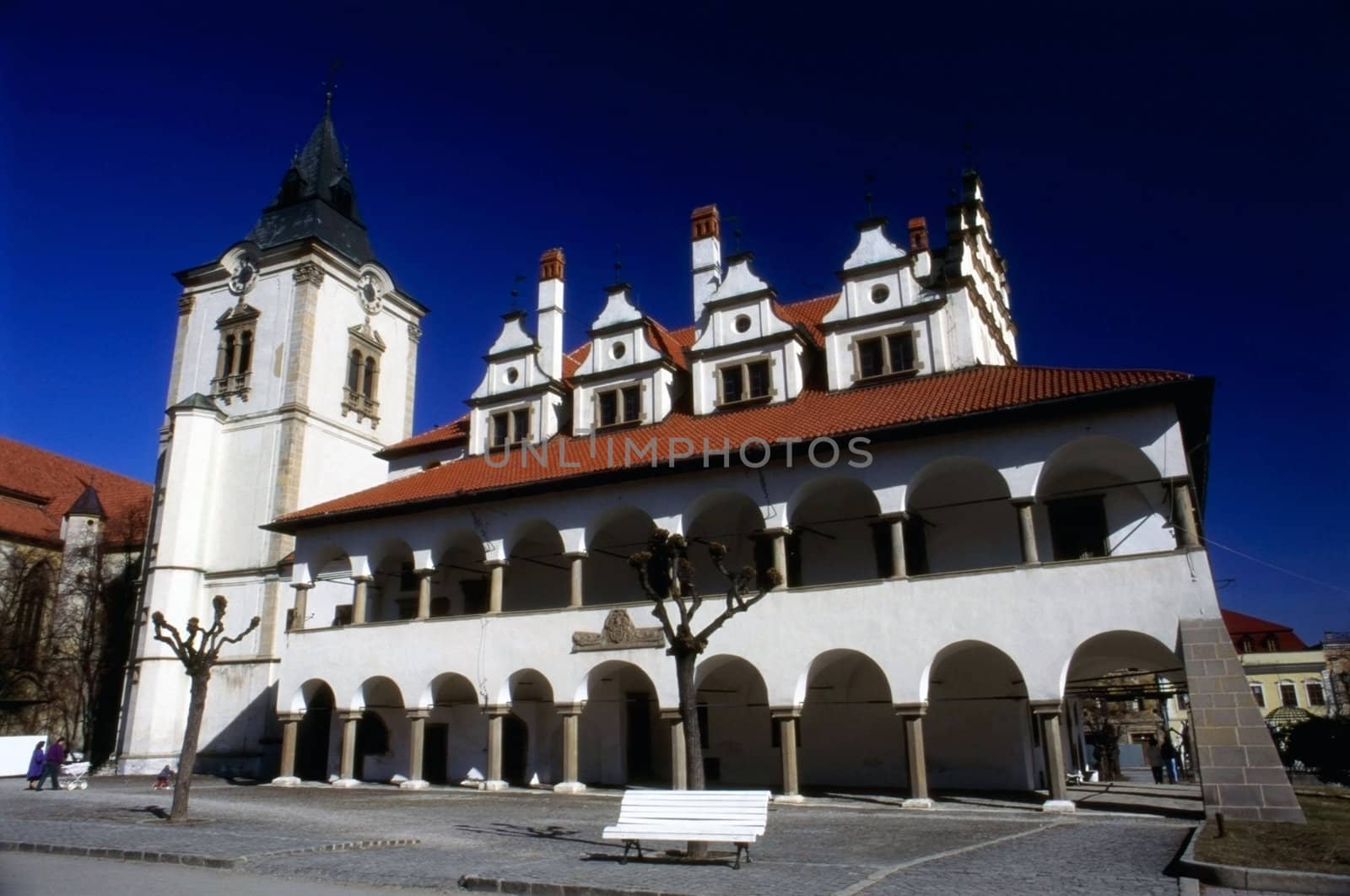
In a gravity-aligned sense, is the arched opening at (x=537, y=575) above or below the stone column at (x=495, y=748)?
above

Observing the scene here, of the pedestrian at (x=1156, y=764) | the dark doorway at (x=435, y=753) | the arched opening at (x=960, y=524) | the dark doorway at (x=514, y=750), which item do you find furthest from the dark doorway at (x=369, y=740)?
the pedestrian at (x=1156, y=764)

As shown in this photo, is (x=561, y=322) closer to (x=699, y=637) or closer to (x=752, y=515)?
(x=752, y=515)

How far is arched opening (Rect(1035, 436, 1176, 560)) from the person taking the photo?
2084cm

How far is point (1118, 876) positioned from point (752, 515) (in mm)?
15105

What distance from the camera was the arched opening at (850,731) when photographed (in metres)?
22.9

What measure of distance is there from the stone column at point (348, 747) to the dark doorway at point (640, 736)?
712cm

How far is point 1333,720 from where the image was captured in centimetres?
2820

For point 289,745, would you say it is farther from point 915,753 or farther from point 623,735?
point 915,753

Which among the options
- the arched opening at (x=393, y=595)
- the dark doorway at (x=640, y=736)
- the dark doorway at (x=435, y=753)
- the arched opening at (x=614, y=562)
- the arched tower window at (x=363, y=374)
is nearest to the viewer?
the dark doorway at (x=640, y=736)

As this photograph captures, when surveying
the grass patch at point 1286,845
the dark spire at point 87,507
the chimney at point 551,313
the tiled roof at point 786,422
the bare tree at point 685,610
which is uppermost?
the chimney at point 551,313

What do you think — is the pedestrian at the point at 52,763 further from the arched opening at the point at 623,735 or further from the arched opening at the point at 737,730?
the arched opening at the point at 737,730

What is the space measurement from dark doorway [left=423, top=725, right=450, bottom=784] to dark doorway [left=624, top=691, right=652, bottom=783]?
5266 millimetres

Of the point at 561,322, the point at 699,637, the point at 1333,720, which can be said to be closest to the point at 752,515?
the point at 561,322

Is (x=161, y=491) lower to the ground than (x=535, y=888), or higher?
higher
